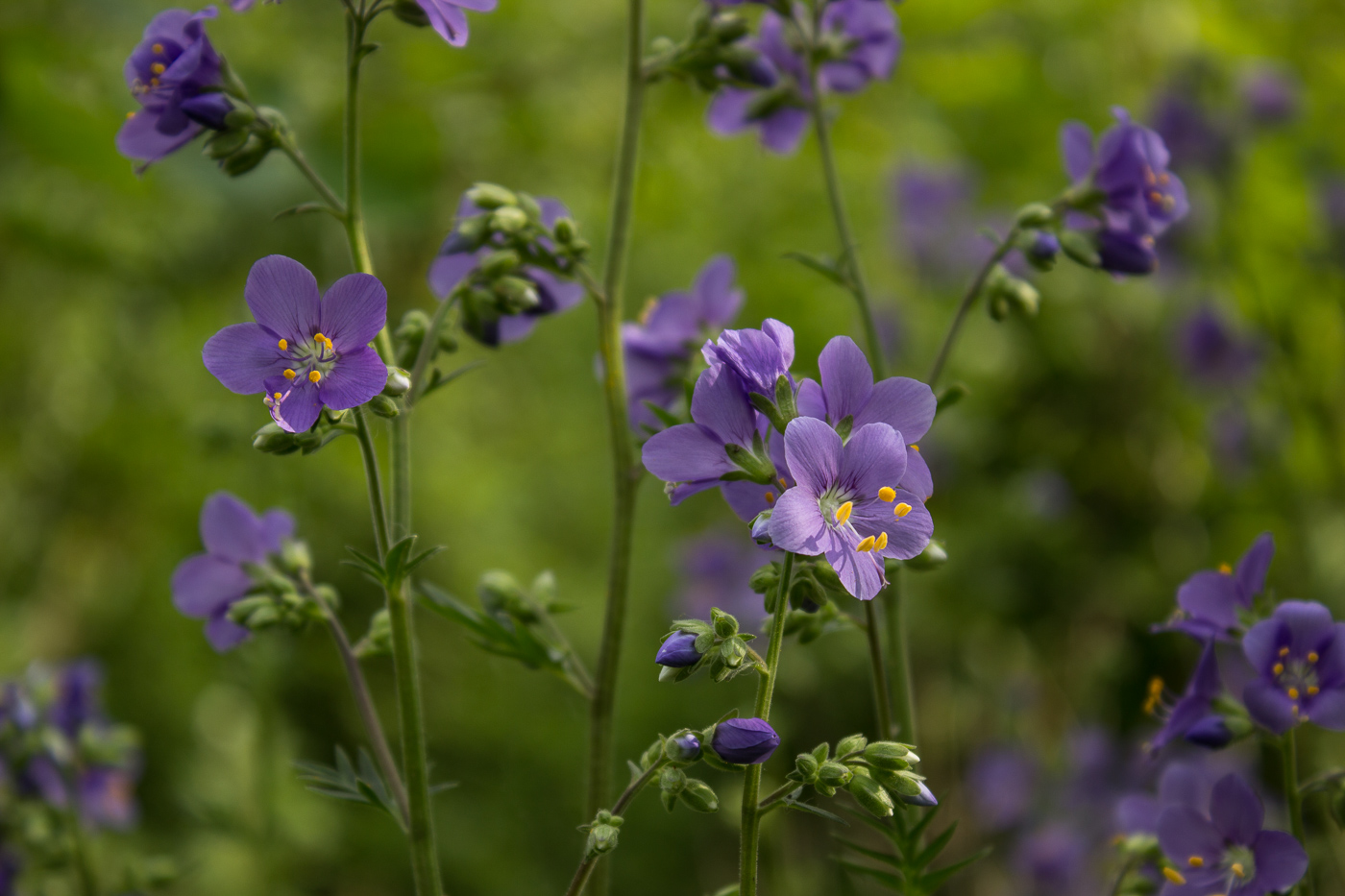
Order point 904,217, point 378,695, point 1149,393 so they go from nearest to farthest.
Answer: point 378,695 < point 1149,393 < point 904,217

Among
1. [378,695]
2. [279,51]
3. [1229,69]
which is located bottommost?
[378,695]

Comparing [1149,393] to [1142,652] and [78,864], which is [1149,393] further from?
[78,864]

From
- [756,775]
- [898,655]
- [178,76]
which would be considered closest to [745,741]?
[756,775]

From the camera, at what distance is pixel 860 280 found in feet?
6.57

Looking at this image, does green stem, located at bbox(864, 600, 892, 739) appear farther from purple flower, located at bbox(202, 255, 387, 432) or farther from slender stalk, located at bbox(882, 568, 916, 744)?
purple flower, located at bbox(202, 255, 387, 432)

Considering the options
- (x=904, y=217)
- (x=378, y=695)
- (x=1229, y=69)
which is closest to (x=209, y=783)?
(x=378, y=695)

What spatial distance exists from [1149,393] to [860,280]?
3.42 meters

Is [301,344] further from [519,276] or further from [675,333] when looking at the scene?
[675,333]

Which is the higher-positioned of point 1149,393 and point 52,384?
point 52,384

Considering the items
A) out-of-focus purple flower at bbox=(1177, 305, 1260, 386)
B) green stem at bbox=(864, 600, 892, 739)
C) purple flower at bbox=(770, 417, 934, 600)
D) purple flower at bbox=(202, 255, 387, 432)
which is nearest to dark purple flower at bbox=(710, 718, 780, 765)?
purple flower at bbox=(770, 417, 934, 600)

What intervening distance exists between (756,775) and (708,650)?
17 cm

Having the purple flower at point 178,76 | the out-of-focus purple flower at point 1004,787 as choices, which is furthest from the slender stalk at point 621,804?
the out-of-focus purple flower at point 1004,787

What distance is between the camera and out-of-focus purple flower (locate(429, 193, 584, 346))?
6.21 ft

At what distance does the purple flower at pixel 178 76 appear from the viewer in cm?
162
